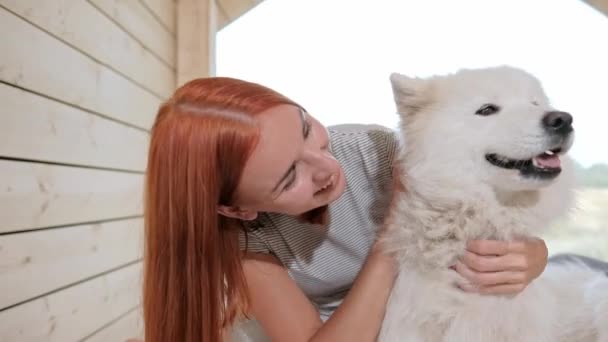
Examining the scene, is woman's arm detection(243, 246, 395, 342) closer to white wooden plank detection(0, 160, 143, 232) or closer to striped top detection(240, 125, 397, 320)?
striped top detection(240, 125, 397, 320)

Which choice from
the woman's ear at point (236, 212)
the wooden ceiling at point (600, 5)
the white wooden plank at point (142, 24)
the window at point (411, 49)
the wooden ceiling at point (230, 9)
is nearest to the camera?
the woman's ear at point (236, 212)

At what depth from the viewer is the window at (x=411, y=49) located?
311cm

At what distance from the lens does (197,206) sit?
1.25m

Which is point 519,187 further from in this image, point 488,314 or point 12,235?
point 12,235

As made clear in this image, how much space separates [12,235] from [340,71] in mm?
2299

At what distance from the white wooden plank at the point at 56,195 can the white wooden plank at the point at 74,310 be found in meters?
0.25

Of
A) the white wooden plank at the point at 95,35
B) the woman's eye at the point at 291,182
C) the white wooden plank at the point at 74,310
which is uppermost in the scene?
the white wooden plank at the point at 95,35

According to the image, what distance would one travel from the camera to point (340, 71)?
3301 mm

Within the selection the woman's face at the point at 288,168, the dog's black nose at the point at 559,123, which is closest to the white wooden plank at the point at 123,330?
the woman's face at the point at 288,168

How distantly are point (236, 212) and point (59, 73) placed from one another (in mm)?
866

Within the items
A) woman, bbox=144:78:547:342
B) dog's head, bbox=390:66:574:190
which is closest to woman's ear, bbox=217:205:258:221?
woman, bbox=144:78:547:342

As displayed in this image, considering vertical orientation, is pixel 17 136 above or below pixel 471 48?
below

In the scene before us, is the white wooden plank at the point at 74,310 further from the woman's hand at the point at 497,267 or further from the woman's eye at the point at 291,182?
the woman's hand at the point at 497,267

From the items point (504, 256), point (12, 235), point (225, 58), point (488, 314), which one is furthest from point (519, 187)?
point (225, 58)
